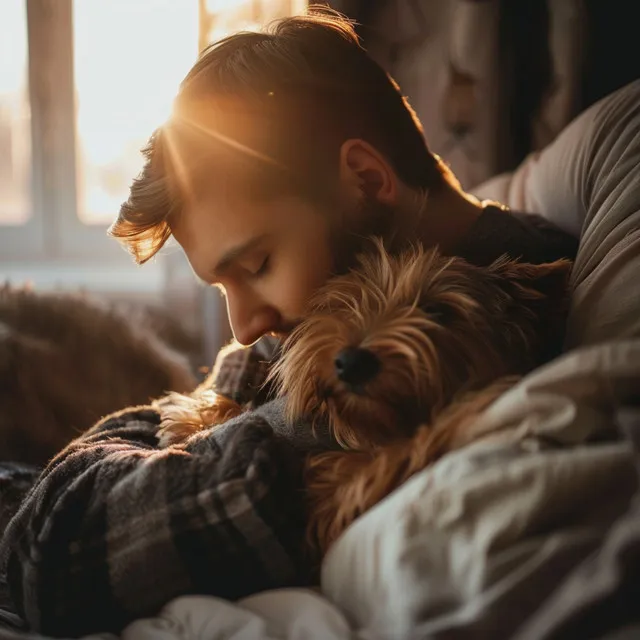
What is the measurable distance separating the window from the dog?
184 centimetres

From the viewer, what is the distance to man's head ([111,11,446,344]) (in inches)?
31.8

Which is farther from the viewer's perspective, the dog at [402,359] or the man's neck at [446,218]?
the man's neck at [446,218]

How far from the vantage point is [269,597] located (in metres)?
0.60

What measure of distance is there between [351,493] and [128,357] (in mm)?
1057

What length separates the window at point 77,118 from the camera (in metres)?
2.54

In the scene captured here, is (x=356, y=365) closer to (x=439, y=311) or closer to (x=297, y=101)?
(x=439, y=311)

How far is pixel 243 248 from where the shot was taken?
806mm

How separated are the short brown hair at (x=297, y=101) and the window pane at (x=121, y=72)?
1655 mm

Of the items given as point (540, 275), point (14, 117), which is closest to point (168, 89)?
point (14, 117)

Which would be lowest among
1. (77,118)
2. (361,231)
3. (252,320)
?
(252,320)

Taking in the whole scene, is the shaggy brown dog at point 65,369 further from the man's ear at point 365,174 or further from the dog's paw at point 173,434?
the man's ear at point 365,174

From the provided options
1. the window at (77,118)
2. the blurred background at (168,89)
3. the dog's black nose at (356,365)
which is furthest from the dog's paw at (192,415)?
the window at (77,118)

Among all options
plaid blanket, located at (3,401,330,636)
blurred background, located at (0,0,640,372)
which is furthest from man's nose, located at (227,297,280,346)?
blurred background, located at (0,0,640,372)

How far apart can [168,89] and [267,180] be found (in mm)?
1787
